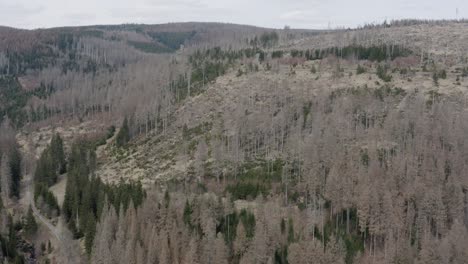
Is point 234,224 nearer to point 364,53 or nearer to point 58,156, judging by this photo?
point 58,156

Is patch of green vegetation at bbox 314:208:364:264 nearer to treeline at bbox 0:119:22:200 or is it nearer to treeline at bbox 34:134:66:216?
treeline at bbox 34:134:66:216

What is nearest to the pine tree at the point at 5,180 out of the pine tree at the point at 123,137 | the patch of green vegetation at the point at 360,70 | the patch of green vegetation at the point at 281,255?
the pine tree at the point at 123,137

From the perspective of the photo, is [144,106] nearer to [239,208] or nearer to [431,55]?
[239,208]

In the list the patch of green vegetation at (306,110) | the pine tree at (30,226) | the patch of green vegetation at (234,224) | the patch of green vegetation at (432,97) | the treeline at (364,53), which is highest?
the treeline at (364,53)

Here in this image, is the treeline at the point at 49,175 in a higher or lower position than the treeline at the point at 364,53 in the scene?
lower

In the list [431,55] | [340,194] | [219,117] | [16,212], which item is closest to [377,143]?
[340,194]

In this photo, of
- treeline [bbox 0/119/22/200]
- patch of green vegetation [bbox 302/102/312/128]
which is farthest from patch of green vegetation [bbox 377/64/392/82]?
treeline [bbox 0/119/22/200]

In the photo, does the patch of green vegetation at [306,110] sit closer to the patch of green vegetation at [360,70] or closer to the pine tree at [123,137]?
the patch of green vegetation at [360,70]

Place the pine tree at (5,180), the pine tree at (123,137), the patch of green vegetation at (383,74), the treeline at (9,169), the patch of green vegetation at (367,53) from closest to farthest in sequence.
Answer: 1. the pine tree at (5,180)
2. the treeline at (9,169)
3. the pine tree at (123,137)
4. the patch of green vegetation at (383,74)
5. the patch of green vegetation at (367,53)
